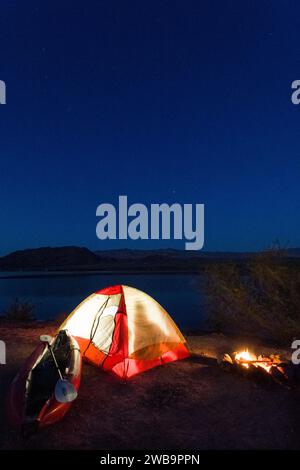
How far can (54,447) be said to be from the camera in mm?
4949

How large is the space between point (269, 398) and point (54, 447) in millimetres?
3512

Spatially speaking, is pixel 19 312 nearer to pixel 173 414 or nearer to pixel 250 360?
pixel 250 360

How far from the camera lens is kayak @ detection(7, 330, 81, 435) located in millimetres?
5148

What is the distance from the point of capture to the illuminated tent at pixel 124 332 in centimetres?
760

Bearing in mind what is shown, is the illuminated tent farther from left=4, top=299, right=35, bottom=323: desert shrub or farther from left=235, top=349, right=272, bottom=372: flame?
left=4, top=299, right=35, bottom=323: desert shrub

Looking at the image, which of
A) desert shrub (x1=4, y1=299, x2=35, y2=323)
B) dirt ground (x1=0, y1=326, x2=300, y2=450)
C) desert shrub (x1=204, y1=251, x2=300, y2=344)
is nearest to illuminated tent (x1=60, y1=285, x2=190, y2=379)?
dirt ground (x1=0, y1=326, x2=300, y2=450)

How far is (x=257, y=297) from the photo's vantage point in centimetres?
1190

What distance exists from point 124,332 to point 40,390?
229 cm

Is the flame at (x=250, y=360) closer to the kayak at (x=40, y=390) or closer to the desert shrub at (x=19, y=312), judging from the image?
the kayak at (x=40, y=390)

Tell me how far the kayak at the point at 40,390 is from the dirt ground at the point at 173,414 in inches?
8.6

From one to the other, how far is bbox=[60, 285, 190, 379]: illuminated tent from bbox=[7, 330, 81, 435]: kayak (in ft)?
3.12

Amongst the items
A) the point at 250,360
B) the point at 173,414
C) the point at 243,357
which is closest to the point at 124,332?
the point at 173,414

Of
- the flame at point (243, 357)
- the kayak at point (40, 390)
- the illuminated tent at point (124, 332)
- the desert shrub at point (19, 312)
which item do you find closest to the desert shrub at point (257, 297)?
the flame at point (243, 357)
